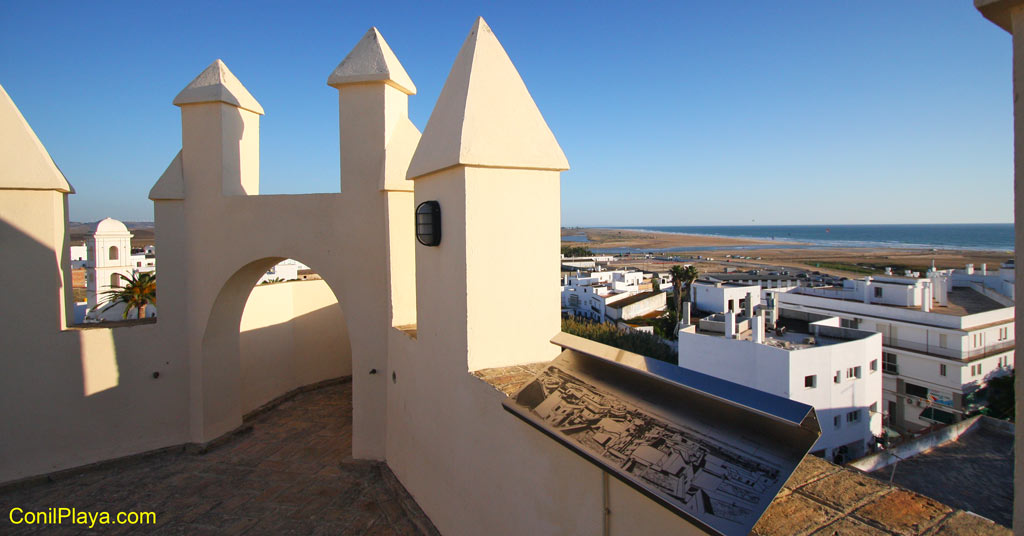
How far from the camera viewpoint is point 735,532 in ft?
4.56

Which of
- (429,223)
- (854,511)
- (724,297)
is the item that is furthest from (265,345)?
(724,297)

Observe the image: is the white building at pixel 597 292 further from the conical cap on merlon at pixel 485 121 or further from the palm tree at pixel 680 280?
the conical cap on merlon at pixel 485 121

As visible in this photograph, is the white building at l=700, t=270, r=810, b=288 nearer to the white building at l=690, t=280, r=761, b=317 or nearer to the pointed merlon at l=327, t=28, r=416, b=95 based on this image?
the white building at l=690, t=280, r=761, b=317

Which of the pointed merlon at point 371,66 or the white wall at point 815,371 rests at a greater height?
the pointed merlon at point 371,66

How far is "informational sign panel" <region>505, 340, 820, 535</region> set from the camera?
1521mm

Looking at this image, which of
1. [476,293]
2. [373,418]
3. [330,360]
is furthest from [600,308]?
[476,293]

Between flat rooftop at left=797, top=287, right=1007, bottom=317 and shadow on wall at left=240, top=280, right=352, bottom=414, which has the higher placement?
shadow on wall at left=240, top=280, right=352, bottom=414

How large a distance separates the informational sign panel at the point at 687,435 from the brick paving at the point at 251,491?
2867mm

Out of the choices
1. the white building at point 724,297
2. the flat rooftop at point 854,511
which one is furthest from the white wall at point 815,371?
the flat rooftop at point 854,511

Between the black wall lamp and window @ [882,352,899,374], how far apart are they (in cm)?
2430

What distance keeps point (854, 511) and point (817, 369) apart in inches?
612

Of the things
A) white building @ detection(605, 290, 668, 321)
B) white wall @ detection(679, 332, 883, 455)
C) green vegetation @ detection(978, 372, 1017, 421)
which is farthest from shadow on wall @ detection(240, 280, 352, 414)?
green vegetation @ detection(978, 372, 1017, 421)

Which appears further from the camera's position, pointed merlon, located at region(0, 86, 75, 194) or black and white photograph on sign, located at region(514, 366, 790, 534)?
pointed merlon, located at region(0, 86, 75, 194)

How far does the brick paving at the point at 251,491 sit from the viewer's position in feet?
16.7
